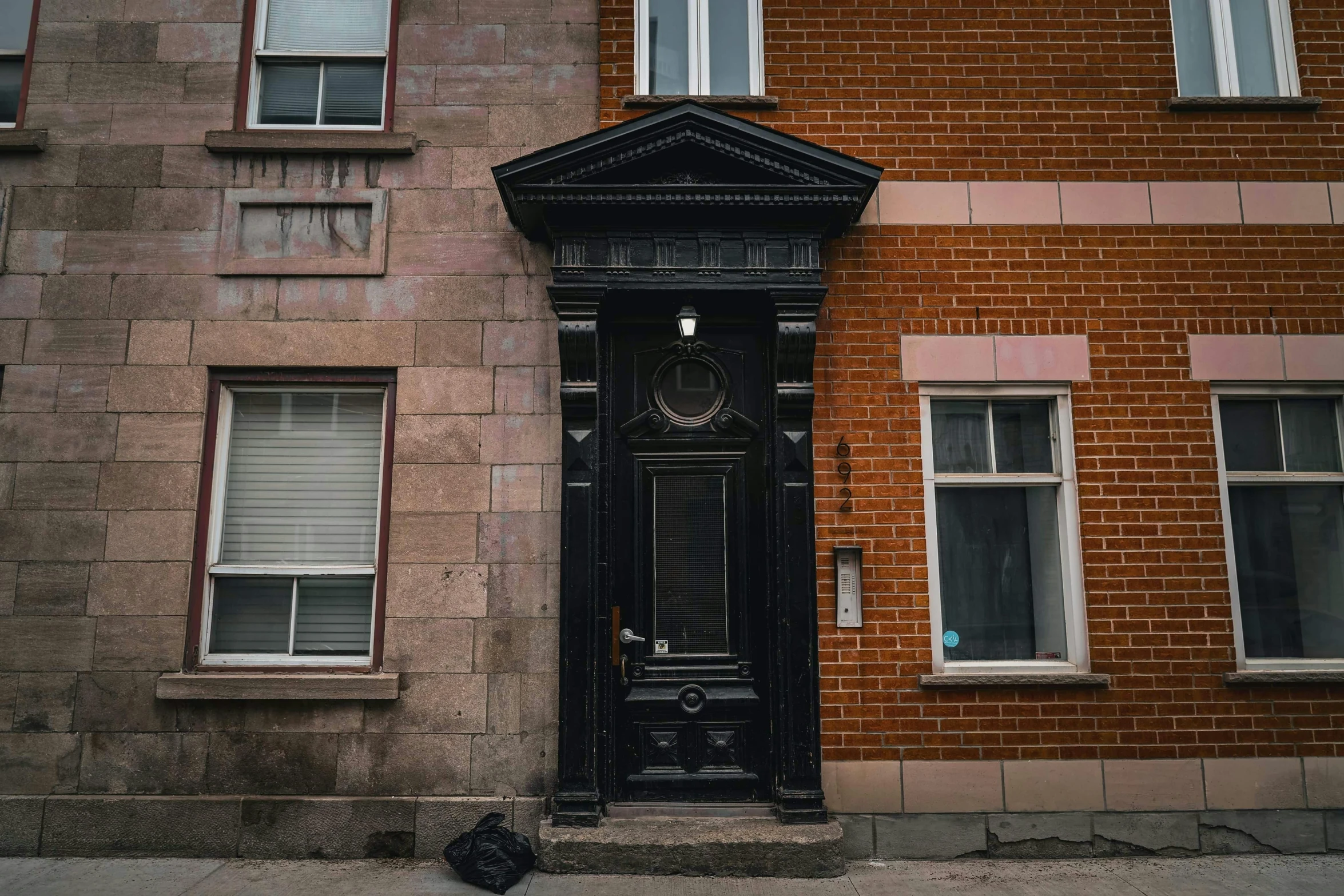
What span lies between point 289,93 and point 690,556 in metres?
4.61

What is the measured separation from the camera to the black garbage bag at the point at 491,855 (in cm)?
488

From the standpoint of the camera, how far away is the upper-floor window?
632 cm

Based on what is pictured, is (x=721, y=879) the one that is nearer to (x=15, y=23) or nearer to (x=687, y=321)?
(x=687, y=321)

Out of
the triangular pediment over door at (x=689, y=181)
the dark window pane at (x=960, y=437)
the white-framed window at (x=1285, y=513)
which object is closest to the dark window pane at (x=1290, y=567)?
the white-framed window at (x=1285, y=513)

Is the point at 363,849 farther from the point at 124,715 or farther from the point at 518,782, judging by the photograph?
the point at 124,715

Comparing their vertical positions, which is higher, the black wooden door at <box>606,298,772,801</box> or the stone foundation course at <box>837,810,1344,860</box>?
the black wooden door at <box>606,298,772,801</box>

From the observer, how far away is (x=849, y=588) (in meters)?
5.66

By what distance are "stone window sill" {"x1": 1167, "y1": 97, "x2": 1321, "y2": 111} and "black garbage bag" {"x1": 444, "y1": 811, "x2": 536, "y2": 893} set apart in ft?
22.3

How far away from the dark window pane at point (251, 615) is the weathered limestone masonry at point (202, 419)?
255 mm

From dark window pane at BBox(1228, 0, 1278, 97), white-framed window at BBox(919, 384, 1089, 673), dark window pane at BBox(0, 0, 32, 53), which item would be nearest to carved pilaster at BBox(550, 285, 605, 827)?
white-framed window at BBox(919, 384, 1089, 673)

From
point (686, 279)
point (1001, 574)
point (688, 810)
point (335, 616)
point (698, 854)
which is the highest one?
point (686, 279)

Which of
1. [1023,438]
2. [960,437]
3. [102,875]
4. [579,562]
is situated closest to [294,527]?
[579,562]

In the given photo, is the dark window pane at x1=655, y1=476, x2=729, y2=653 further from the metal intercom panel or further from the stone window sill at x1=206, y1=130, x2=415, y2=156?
the stone window sill at x1=206, y1=130, x2=415, y2=156

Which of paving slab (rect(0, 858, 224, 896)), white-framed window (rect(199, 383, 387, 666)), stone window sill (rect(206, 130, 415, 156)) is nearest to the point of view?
paving slab (rect(0, 858, 224, 896))
